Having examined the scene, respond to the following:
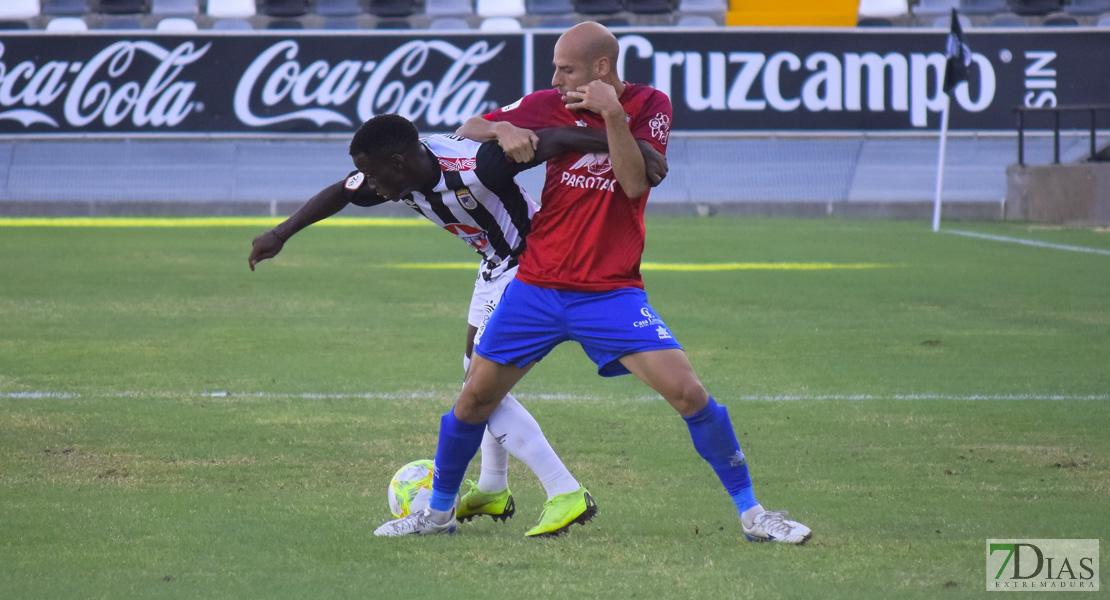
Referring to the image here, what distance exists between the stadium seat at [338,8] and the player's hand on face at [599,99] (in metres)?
24.8

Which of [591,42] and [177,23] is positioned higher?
[591,42]

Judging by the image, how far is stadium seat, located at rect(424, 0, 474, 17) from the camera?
2850 cm

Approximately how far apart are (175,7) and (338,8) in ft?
11.3

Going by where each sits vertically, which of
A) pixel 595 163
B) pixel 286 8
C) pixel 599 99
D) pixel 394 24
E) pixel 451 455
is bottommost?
pixel 394 24

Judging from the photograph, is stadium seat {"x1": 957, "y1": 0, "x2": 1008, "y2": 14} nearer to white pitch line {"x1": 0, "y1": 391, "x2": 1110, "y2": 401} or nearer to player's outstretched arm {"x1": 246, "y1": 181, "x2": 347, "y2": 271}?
white pitch line {"x1": 0, "y1": 391, "x2": 1110, "y2": 401}

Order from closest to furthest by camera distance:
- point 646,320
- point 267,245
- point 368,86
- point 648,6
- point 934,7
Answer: point 646,320, point 267,245, point 368,86, point 648,6, point 934,7

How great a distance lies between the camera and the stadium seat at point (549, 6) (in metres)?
28.5

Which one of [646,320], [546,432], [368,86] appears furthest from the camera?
[368,86]

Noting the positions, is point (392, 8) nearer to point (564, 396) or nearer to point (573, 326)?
point (564, 396)

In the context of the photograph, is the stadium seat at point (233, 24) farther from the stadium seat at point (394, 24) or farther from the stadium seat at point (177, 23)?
the stadium seat at point (394, 24)

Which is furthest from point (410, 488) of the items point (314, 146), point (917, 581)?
point (314, 146)

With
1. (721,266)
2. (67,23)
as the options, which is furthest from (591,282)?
(67,23)

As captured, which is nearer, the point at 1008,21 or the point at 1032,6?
the point at 1008,21

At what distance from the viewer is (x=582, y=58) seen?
4418 millimetres
